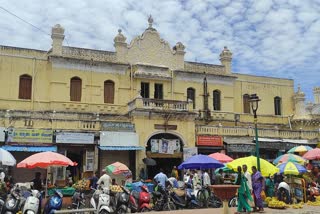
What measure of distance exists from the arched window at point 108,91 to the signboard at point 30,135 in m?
6.24

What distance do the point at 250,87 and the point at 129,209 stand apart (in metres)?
22.1

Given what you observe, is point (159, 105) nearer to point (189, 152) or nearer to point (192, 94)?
point (189, 152)

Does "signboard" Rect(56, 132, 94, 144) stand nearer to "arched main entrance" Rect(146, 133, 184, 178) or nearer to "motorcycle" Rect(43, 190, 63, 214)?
"arched main entrance" Rect(146, 133, 184, 178)

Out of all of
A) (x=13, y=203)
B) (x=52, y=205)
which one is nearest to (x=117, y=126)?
(x=52, y=205)

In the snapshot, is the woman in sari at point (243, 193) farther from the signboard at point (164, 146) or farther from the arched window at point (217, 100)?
the arched window at point (217, 100)

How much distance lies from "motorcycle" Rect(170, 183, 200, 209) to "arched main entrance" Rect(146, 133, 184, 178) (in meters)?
8.64

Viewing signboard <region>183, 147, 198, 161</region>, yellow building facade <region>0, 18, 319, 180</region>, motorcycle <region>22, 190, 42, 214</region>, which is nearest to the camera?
motorcycle <region>22, 190, 42, 214</region>

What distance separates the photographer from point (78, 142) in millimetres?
22078

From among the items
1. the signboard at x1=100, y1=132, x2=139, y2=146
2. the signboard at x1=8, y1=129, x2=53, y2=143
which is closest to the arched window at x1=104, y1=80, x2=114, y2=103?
the signboard at x1=100, y1=132, x2=139, y2=146

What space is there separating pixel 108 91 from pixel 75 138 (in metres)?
6.07

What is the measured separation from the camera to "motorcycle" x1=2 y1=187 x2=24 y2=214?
11.1m

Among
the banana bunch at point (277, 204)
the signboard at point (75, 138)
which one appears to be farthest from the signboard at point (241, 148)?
the banana bunch at point (277, 204)

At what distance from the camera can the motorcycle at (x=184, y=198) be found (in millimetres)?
14821

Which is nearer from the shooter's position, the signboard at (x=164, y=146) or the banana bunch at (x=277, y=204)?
the banana bunch at (x=277, y=204)
